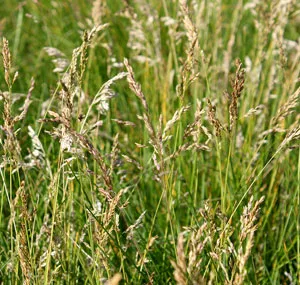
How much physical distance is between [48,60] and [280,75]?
4.65 ft

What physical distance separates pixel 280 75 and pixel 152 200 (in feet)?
2.97

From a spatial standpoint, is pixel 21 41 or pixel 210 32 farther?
pixel 21 41

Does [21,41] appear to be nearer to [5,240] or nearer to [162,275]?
[5,240]

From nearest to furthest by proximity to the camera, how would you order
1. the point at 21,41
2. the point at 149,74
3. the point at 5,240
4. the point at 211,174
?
1. the point at 5,240
2. the point at 211,174
3. the point at 149,74
4. the point at 21,41

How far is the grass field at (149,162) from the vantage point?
149cm

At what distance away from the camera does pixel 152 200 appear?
87.0 inches

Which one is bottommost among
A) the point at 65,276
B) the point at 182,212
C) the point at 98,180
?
the point at 182,212

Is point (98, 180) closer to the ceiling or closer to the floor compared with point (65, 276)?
closer to the ceiling

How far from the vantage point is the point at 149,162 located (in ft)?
6.76

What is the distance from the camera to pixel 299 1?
3908mm

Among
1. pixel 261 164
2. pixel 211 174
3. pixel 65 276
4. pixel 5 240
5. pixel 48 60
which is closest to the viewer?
pixel 65 276

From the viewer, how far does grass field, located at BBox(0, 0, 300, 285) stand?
1488 mm

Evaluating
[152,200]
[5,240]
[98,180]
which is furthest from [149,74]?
[5,240]

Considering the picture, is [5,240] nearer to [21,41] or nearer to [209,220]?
[209,220]
